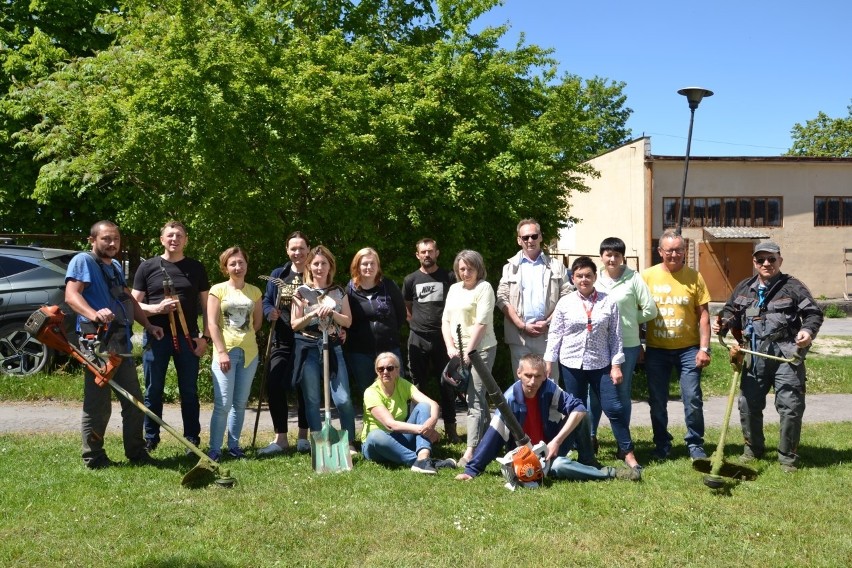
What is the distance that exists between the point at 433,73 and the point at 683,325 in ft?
14.9

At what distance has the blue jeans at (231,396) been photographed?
6652mm

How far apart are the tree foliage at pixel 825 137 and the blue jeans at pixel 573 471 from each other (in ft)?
156

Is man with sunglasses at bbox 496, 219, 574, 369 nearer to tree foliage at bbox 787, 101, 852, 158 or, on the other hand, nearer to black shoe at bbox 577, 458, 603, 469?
black shoe at bbox 577, 458, 603, 469

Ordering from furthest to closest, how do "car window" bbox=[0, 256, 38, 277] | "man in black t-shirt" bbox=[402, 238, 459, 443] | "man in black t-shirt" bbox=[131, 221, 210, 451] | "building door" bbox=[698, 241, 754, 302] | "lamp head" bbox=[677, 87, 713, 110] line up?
"building door" bbox=[698, 241, 754, 302], "lamp head" bbox=[677, 87, 713, 110], "car window" bbox=[0, 256, 38, 277], "man in black t-shirt" bbox=[402, 238, 459, 443], "man in black t-shirt" bbox=[131, 221, 210, 451]

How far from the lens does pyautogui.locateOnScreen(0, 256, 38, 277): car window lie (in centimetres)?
1013

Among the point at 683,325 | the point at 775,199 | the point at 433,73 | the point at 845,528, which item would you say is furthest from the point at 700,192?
the point at 845,528

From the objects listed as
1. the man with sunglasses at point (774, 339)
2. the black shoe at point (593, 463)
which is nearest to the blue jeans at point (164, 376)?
the black shoe at point (593, 463)

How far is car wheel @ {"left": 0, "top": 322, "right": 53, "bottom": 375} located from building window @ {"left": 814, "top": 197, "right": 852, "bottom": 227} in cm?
2766

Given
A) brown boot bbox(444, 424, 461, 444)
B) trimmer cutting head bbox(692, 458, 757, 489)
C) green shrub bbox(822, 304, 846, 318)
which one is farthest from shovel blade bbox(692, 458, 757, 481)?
green shrub bbox(822, 304, 846, 318)

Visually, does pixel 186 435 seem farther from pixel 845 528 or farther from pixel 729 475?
pixel 845 528

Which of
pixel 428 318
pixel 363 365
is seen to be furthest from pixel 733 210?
pixel 363 365

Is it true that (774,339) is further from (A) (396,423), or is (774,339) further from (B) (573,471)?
(A) (396,423)

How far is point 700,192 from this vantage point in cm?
2905

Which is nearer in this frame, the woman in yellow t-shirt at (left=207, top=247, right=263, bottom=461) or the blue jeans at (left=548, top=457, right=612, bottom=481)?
the blue jeans at (left=548, top=457, right=612, bottom=481)
